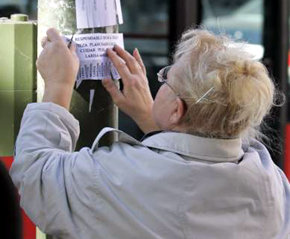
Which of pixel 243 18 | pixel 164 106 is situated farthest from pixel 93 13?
pixel 243 18

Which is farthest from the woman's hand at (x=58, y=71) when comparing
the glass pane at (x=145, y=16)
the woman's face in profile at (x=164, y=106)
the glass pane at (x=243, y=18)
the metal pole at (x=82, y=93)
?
the glass pane at (x=243, y=18)

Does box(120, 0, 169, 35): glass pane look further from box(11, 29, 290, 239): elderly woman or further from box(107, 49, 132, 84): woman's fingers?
box(11, 29, 290, 239): elderly woman

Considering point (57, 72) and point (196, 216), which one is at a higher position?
point (57, 72)

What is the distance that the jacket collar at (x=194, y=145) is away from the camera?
169 cm

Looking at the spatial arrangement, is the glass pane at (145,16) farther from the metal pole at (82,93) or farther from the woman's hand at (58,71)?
the woman's hand at (58,71)

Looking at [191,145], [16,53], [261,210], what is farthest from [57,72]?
[261,210]

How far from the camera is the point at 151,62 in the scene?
16.1ft

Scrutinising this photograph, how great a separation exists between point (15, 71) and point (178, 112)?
57cm

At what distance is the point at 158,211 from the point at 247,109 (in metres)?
0.34

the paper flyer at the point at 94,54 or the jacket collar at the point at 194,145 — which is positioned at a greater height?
the paper flyer at the point at 94,54

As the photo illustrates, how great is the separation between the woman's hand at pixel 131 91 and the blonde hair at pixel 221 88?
246mm

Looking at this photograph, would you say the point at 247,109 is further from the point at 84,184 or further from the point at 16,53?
the point at 16,53

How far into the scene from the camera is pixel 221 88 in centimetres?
166

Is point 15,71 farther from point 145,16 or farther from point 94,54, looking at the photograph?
point 145,16
